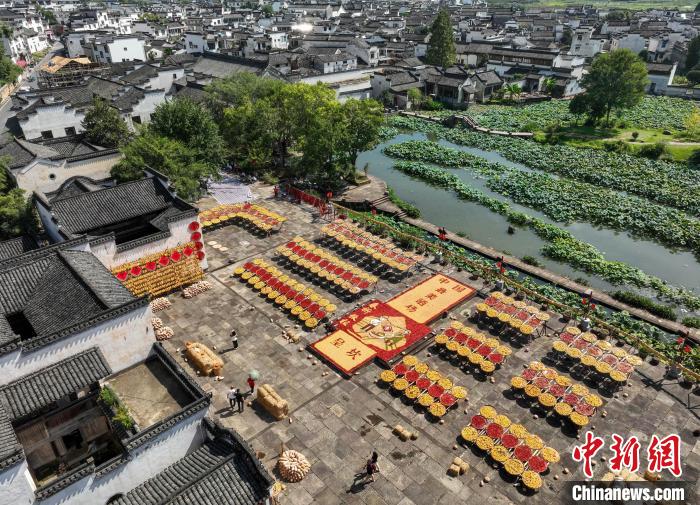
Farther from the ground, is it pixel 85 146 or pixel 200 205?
pixel 85 146

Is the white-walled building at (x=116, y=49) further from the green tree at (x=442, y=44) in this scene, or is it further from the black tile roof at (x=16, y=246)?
the black tile roof at (x=16, y=246)

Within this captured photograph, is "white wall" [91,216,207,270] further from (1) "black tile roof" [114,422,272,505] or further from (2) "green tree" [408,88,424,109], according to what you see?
(2) "green tree" [408,88,424,109]

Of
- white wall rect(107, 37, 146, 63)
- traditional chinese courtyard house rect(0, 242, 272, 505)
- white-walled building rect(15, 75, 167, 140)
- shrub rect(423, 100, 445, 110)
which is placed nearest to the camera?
traditional chinese courtyard house rect(0, 242, 272, 505)

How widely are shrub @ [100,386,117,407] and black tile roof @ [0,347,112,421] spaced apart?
0.69m

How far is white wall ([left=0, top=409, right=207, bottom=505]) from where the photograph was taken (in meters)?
13.7

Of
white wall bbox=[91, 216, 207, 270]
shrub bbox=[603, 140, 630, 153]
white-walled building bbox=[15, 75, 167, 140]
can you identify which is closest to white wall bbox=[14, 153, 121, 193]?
white-walled building bbox=[15, 75, 167, 140]

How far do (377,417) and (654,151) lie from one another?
5658 centimetres

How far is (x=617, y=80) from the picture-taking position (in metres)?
Result: 65.7

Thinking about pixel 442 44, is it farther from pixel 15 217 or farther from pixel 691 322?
pixel 15 217

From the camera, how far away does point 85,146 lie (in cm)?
4338

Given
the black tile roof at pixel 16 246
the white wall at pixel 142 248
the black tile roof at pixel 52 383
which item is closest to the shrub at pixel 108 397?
the black tile roof at pixel 52 383

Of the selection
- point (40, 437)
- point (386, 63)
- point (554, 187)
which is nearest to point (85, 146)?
point (40, 437)

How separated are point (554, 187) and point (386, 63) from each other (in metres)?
62.5

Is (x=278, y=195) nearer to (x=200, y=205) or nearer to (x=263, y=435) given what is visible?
(x=200, y=205)
